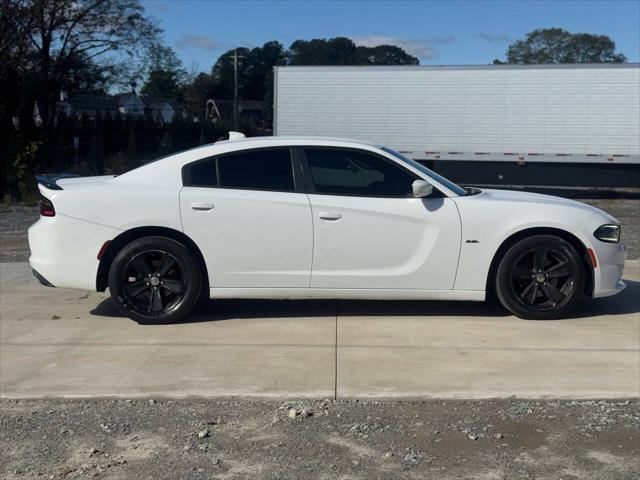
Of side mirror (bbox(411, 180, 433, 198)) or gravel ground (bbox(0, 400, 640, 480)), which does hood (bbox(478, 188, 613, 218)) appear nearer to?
side mirror (bbox(411, 180, 433, 198))

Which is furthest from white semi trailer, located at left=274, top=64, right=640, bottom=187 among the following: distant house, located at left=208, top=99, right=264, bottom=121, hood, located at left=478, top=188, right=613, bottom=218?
distant house, located at left=208, top=99, right=264, bottom=121

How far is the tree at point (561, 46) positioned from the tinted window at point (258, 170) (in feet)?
312

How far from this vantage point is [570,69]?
2230cm

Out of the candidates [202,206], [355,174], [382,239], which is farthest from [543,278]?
[202,206]

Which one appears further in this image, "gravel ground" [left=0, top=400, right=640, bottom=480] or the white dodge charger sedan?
the white dodge charger sedan

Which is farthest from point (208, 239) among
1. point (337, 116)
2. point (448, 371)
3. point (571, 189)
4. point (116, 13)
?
point (116, 13)

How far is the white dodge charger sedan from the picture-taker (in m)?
6.16

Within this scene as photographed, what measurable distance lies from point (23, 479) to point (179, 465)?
0.75 metres

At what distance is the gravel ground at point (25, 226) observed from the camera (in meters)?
10.5

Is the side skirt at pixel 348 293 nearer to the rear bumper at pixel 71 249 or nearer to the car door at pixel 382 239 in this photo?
the car door at pixel 382 239

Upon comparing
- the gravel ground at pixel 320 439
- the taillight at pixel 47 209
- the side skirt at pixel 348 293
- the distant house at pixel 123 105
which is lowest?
the gravel ground at pixel 320 439

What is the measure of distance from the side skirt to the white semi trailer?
17673 mm

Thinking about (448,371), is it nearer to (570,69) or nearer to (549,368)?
(549,368)

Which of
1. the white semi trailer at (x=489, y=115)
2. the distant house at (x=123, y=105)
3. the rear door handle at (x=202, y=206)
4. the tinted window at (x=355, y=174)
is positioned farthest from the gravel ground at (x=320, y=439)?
the distant house at (x=123, y=105)
